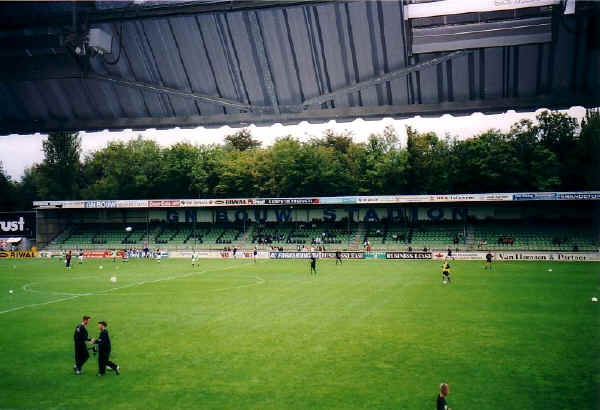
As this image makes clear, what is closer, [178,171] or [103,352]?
[103,352]

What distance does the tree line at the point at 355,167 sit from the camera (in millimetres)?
71250

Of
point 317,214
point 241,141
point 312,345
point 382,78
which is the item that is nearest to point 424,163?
point 317,214

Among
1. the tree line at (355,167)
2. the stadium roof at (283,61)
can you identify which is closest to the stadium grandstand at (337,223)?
the tree line at (355,167)

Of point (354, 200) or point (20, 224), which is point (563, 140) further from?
point (20, 224)

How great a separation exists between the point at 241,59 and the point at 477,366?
42.7 feet

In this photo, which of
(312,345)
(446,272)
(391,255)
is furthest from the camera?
(391,255)

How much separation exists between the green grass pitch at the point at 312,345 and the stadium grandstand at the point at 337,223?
25723mm

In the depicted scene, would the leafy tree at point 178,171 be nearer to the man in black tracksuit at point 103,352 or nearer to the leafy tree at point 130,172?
the leafy tree at point 130,172

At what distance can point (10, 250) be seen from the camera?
71.9m

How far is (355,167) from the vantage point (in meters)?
86.2

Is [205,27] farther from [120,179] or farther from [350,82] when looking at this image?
[120,179]

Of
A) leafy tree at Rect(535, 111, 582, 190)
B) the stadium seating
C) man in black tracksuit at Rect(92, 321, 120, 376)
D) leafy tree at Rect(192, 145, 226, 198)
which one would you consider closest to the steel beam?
man in black tracksuit at Rect(92, 321, 120, 376)

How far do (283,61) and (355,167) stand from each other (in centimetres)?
8166

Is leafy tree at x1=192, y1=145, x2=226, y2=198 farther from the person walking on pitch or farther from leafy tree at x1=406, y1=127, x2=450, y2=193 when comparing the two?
the person walking on pitch
